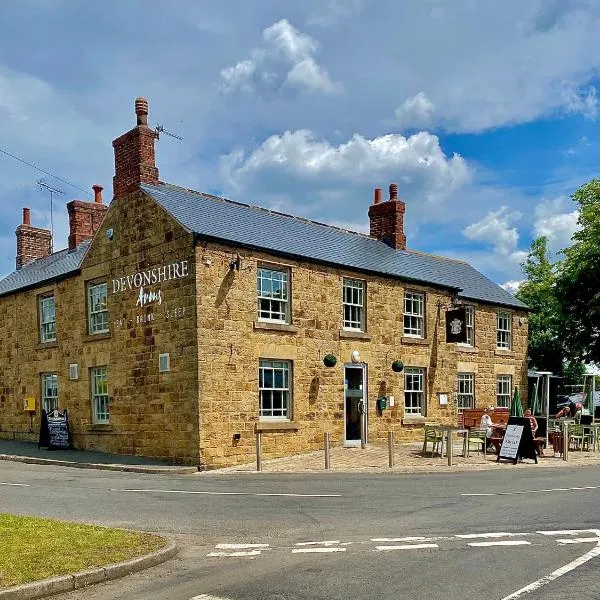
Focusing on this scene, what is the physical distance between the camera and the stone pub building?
19328 millimetres

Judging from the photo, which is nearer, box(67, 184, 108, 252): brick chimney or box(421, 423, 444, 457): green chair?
box(421, 423, 444, 457): green chair

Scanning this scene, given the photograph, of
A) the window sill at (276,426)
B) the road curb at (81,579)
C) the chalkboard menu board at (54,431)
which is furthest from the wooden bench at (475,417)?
the road curb at (81,579)

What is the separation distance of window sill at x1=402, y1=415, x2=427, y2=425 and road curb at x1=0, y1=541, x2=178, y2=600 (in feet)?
56.5

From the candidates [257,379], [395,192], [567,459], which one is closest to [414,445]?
[567,459]

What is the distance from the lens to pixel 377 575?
7133mm

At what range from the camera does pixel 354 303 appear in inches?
919

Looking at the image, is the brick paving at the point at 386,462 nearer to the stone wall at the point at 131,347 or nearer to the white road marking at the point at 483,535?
the stone wall at the point at 131,347

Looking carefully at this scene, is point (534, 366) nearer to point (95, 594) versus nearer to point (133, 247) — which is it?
point (133, 247)

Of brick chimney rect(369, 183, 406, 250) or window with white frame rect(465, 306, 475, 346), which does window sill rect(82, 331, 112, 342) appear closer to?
brick chimney rect(369, 183, 406, 250)

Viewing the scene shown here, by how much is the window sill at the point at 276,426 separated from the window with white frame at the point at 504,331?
46.8 feet

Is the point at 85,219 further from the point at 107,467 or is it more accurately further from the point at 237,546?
the point at 237,546

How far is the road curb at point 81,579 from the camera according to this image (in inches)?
250

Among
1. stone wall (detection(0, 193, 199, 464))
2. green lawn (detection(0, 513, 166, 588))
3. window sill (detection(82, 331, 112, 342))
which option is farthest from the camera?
window sill (detection(82, 331, 112, 342))

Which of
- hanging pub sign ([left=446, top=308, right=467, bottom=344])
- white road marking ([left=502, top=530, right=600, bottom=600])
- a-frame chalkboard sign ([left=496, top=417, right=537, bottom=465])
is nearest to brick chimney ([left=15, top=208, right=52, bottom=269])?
hanging pub sign ([left=446, top=308, right=467, bottom=344])
